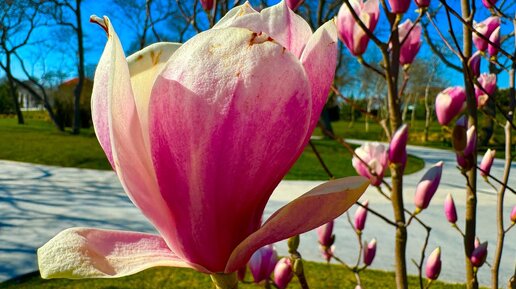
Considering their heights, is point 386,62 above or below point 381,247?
above

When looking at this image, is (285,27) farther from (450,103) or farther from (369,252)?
(369,252)

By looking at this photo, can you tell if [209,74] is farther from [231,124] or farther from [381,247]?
[381,247]

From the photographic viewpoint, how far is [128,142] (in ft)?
0.86

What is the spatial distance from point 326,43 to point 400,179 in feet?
1.52

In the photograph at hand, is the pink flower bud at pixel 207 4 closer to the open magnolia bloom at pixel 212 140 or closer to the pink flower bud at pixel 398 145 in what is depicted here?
the pink flower bud at pixel 398 145

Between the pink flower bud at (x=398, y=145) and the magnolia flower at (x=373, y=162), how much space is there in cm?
10

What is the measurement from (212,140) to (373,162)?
2.14 ft

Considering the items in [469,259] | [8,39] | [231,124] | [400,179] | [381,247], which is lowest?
[381,247]

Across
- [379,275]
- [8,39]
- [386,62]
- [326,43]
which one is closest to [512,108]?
[386,62]

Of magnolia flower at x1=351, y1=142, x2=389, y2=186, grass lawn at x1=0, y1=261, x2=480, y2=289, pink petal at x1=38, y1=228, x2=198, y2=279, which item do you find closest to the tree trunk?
grass lawn at x1=0, y1=261, x2=480, y2=289

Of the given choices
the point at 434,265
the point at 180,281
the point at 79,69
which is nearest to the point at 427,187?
the point at 434,265

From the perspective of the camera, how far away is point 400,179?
0.69 metres

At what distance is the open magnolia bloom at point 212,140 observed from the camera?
0.24m

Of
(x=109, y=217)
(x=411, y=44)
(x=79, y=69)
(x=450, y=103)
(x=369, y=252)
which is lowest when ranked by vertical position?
(x=109, y=217)
